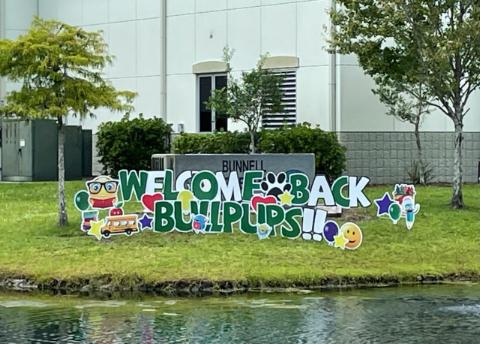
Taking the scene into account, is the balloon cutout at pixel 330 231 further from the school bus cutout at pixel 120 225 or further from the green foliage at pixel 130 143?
the green foliage at pixel 130 143

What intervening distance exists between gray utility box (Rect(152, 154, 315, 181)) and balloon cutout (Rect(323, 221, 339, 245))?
239 cm

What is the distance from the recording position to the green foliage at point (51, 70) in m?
16.9

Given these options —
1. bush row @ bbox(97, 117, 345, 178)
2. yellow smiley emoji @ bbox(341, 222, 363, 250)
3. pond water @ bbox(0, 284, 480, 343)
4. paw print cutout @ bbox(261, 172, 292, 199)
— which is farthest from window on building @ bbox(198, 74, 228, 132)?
pond water @ bbox(0, 284, 480, 343)

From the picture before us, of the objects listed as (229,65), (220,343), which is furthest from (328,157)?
(220,343)

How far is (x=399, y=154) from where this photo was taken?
27.5 m

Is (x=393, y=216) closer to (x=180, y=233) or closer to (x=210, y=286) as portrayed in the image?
(x=180, y=233)

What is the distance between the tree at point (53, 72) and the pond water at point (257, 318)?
4829mm

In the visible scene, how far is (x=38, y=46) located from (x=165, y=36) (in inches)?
549

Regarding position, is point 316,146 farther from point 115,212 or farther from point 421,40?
point 115,212

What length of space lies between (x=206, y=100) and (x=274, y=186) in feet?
41.8

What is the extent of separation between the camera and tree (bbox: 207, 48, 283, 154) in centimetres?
2545

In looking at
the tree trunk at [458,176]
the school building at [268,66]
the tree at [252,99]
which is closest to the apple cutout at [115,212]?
the tree trunk at [458,176]

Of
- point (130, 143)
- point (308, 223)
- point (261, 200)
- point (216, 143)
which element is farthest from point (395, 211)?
point (130, 143)

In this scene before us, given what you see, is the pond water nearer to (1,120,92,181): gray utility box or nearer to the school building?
the school building
